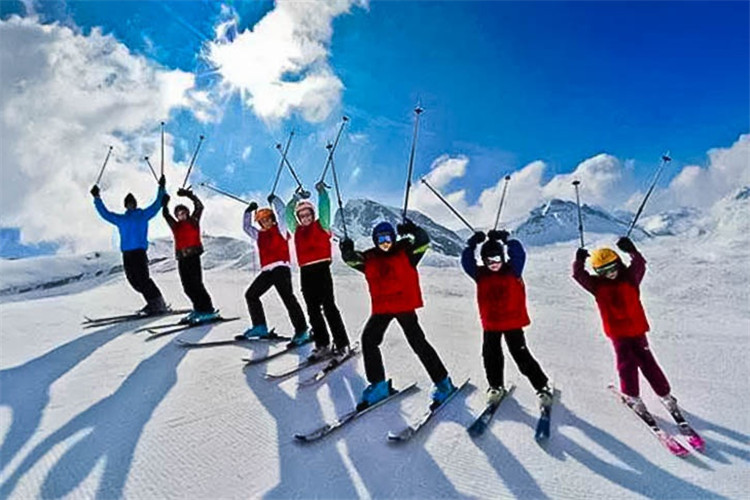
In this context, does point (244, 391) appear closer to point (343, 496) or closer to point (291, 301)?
point (291, 301)

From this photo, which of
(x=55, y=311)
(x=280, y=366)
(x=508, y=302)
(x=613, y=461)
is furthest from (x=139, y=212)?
(x=613, y=461)

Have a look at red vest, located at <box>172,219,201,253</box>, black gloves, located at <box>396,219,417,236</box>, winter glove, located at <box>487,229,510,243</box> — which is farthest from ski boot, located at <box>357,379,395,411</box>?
red vest, located at <box>172,219,201,253</box>

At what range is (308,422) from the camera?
4391 millimetres

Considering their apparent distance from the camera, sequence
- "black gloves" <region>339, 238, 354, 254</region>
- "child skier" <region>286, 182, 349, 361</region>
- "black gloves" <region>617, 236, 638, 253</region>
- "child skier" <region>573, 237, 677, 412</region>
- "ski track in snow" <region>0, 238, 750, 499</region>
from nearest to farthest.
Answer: "ski track in snow" <region>0, 238, 750, 499</region> → "child skier" <region>573, 237, 677, 412</region> → "black gloves" <region>617, 236, 638, 253</region> → "black gloves" <region>339, 238, 354, 254</region> → "child skier" <region>286, 182, 349, 361</region>

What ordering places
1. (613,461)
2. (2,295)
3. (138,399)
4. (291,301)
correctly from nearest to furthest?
(613,461), (138,399), (291,301), (2,295)

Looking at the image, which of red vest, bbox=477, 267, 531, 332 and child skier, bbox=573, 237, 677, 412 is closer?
child skier, bbox=573, 237, 677, 412

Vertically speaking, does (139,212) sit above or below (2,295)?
above

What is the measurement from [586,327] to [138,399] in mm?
5523

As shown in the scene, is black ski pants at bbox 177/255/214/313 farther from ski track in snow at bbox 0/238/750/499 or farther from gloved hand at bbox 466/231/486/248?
gloved hand at bbox 466/231/486/248

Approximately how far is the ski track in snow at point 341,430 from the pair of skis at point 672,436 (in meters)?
0.07

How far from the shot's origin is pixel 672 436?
13.0 ft

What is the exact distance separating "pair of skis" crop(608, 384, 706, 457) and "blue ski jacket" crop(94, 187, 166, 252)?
22.8ft

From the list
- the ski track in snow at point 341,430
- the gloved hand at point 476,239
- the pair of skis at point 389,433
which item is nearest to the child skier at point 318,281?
the ski track in snow at point 341,430

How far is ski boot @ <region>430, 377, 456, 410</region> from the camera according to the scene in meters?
4.55
